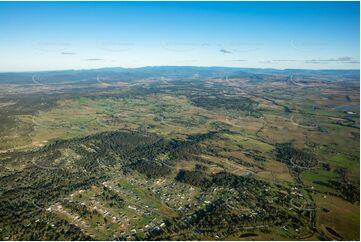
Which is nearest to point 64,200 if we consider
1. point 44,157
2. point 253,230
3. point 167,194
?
point 167,194

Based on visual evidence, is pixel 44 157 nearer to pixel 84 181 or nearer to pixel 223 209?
pixel 84 181

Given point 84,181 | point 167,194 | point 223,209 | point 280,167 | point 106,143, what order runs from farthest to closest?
point 106,143 < point 280,167 < point 84,181 < point 167,194 < point 223,209

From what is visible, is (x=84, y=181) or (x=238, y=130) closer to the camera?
(x=84, y=181)

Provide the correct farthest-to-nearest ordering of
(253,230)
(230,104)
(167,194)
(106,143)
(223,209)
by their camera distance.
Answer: (230,104) → (106,143) → (167,194) → (223,209) → (253,230)

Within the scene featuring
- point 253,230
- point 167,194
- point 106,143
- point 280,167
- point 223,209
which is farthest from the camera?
point 106,143

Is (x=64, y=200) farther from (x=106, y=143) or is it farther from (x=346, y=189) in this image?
(x=346, y=189)

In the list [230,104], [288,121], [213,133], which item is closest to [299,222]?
[213,133]
